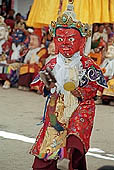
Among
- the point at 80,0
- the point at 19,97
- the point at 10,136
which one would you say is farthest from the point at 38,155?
the point at 19,97

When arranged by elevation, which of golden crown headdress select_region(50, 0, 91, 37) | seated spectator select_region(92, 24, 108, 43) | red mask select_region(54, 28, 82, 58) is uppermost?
golden crown headdress select_region(50, 0, 91, 37)

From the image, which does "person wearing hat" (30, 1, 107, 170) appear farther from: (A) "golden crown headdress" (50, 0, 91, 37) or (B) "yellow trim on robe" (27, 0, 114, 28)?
(B) "yellow trim on robe" (27, 0, 114, 28)

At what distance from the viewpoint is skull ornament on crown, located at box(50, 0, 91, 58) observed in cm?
474

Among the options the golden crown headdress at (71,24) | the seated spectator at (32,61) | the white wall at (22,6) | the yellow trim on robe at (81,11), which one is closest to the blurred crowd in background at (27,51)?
the seated spectator at (32,61)

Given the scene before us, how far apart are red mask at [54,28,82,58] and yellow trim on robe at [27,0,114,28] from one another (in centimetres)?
227

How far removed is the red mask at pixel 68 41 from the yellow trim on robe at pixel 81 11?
2272mm

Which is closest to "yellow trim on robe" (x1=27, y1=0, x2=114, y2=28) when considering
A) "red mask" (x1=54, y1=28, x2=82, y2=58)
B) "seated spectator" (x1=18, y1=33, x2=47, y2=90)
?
"seated spectator" (x1=18, y1=33, x2=47, y2=90)

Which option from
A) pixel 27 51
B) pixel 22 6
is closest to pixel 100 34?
pixel 27 51

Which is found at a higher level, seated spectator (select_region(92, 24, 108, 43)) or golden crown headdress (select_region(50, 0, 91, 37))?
golden crown headdress (select_region(50, 0, 91, 37))

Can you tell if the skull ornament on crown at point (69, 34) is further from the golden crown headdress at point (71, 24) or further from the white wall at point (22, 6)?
the white wall at point (22, 6)

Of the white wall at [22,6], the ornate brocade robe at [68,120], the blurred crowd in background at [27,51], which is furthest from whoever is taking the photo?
the white wall at [22,6]

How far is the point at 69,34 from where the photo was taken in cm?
475

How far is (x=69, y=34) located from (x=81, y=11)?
2367 millimetres

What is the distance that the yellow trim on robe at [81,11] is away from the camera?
23.2 feet
